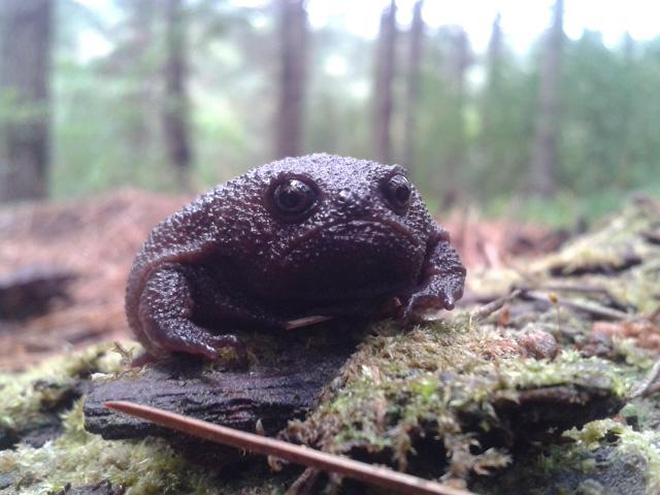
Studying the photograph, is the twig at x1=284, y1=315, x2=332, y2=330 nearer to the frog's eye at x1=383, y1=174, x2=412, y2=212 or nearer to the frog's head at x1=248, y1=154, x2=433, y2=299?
the frog's head at x1=248, y1=154, x2=433, y2=299

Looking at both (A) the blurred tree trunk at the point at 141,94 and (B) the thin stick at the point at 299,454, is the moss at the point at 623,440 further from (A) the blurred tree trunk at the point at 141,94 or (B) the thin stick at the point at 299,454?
(A) the blurred tree trunk at the point at 141,94

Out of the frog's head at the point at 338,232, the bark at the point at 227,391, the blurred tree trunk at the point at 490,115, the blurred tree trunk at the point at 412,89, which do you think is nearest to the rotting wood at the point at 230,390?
the bark at the point at 227,391

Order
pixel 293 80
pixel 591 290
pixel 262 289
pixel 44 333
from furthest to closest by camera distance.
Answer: pixel 293 80 → pixel 44 333 → pixel 591 290 → pixel 262 289

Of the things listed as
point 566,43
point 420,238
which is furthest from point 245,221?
point 566,43

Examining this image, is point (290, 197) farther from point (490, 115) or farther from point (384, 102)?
point (490, 115)

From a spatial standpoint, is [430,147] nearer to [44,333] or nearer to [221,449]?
[44,333]

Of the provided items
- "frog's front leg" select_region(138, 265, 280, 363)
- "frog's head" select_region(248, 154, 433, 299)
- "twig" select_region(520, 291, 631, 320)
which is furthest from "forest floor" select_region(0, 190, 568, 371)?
"frog's head" select_region(248, 154, 433, 299)

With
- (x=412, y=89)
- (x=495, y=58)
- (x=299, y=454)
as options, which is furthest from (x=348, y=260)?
(x=495, y=58)
